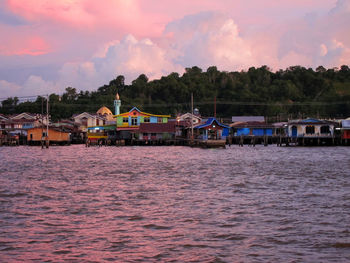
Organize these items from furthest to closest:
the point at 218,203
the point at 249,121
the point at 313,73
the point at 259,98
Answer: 1. the point at 313,73
2. the point at 259,98
3. the point at 249,121
4. the point at 218,203

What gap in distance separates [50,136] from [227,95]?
55244mm

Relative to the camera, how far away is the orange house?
3216 inches

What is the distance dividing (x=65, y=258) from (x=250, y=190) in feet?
39.6

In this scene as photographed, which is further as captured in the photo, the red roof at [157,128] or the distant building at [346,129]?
the red roof at [157,128]

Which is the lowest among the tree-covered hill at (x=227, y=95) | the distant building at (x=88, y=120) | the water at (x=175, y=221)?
the water at (x=175, y=221)

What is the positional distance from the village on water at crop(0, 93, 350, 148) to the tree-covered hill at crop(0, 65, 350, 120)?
1648cm

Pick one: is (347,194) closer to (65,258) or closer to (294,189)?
(294,189)

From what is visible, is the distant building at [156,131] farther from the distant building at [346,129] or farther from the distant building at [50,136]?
the distant building at [346,129]

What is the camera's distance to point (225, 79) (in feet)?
436

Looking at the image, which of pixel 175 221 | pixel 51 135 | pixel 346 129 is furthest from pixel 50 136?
pixel 175 221

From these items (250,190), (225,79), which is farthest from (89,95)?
(250,190)

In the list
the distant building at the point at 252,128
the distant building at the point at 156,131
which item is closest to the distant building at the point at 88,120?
the distant building at the point at 156,131

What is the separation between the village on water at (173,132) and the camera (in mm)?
73250

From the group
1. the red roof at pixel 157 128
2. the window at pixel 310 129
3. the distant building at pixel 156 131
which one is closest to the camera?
the window at pixel 310 129
